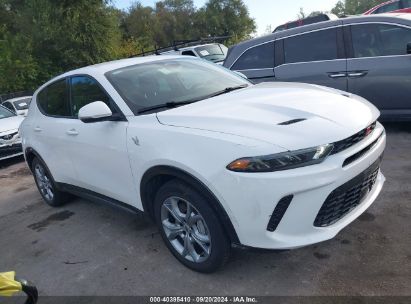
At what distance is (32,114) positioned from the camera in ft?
16.6

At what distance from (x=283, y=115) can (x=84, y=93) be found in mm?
2112

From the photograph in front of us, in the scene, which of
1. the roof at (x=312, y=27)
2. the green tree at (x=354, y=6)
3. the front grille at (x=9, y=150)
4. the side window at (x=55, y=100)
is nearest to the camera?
the side window at (x=55, y=100)

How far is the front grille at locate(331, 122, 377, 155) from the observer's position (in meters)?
2.67

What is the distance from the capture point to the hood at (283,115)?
265 centimetres

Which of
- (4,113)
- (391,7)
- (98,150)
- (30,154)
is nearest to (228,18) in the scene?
(391,7)

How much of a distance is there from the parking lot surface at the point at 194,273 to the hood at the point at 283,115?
0.80 m

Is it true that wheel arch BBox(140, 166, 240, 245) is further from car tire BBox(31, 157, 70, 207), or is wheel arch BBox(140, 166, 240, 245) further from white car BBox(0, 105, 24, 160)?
white car BBox(0, 105, 24, 160)

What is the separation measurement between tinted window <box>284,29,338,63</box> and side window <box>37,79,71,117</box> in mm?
3594

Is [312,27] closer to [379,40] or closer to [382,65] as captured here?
[379,40]

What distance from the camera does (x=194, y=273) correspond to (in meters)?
3.21

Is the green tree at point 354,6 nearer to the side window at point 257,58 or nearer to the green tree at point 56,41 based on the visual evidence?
the green tree at point 56,41

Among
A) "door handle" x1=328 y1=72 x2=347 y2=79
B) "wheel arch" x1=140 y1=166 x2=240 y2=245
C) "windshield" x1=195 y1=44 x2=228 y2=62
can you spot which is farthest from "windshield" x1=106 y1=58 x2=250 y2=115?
"windshield" x1=195 y1=44 x2=228 y2=62

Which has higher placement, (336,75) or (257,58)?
(257,58)

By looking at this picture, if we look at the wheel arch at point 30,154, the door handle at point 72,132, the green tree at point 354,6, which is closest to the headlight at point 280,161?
→ the door handle at point 72,132
